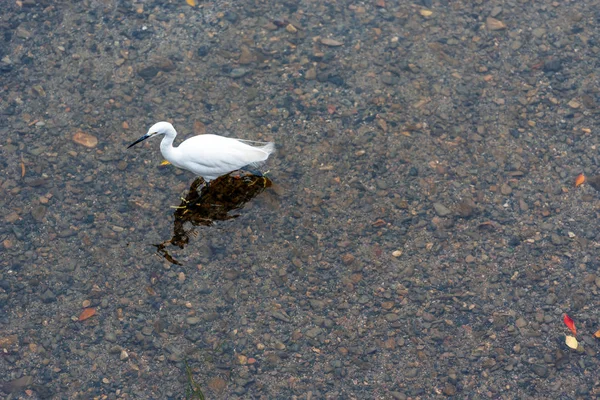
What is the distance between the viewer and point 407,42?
5.54m

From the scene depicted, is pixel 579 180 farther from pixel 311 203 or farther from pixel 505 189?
pixel 311 203

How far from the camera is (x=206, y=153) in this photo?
4.21 m

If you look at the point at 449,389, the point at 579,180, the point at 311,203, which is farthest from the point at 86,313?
the point at 579,180

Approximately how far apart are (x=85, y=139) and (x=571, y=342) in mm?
3827

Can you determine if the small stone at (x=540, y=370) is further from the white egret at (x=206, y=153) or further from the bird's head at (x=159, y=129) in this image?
the bird's head at (x=159, y=129)

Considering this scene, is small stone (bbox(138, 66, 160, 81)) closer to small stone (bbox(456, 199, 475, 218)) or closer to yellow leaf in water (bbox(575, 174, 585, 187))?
small stone (bbox(456, 199, 475, 218))

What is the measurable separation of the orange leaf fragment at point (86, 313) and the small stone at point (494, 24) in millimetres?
4224

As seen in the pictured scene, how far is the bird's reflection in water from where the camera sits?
4.36 meters

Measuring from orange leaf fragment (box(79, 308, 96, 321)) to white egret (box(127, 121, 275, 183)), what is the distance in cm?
115

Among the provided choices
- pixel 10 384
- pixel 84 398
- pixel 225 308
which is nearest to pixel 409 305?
pixel 225 308

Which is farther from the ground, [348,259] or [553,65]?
[553,65]

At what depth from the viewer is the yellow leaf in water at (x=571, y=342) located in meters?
3.90

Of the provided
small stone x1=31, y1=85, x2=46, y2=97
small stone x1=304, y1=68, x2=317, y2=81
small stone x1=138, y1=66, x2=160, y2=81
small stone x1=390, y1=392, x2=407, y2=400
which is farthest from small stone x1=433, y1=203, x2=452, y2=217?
small stone x1=31, y1=85, x2=46, y2=97

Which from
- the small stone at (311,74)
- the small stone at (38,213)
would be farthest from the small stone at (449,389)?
the small stone at (38,213)
